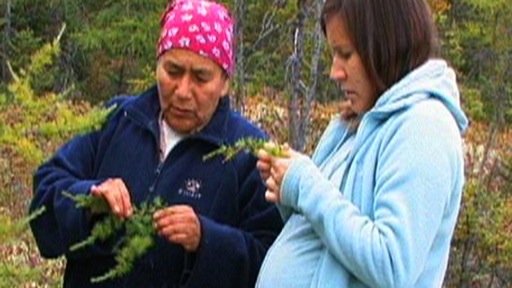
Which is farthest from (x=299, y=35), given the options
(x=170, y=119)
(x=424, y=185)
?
(x=424, y=185)

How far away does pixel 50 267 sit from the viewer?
5516mm

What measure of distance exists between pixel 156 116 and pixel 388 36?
0.73 metres

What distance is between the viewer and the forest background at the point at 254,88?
2357mm

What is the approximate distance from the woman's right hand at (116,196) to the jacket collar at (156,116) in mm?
Result: 284

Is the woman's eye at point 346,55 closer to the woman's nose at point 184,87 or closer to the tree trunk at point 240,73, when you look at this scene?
the woman's nose at point 184,87

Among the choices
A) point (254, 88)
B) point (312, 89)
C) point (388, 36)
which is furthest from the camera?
point (254, 88)

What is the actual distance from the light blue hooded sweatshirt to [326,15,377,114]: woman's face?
0.06 m

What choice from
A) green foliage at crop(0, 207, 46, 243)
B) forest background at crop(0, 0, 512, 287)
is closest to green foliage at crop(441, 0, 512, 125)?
forest background at crop(0, 0, 512, 287)

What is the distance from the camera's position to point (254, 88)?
10172mm

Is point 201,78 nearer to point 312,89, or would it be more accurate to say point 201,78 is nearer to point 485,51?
point 312,89

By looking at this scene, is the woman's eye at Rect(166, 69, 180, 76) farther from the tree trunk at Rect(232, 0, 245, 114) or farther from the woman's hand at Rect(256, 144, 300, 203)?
the tree trunk at Rect(232, 0, 245, 114)

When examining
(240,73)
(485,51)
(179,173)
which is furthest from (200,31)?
(485,51)

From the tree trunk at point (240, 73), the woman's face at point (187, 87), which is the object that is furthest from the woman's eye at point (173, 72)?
the tree trunk at point (240, 73)

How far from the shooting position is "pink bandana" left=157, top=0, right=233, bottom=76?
8.75 ft
